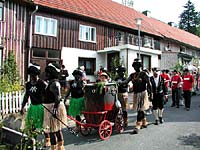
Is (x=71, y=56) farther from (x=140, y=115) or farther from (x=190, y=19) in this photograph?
(x=190, y=19)

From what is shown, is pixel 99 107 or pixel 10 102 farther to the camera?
pixel 10 102

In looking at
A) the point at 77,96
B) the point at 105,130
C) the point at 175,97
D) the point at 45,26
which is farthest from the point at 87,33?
the point at 105,130

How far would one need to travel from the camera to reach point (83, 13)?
19828mm

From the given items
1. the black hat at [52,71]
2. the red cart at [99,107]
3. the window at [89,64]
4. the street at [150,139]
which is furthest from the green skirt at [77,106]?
the window at [89,64]

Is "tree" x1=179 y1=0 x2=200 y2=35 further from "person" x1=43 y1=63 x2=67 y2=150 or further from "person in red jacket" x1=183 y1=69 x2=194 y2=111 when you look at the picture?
"person" x1=43 y1=63 x2=67 y2=150

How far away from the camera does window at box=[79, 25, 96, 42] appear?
19966 mm

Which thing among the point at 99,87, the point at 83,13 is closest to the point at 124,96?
the point at 99,87

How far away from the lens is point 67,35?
18.8 metres

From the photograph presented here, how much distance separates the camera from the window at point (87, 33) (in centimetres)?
1997

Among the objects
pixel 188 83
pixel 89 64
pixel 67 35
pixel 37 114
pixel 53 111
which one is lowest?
pixel 37 114

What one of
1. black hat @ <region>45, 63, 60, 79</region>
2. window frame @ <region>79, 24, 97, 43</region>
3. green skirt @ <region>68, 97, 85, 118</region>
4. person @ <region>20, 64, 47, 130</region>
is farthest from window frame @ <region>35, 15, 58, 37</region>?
black hat @ <region>45, 63, 60, 79</region>

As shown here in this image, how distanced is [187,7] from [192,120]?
6283cm

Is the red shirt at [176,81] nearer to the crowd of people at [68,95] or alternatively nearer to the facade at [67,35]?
the crowd of people at [68,95]

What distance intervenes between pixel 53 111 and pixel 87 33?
1571 centimetres
